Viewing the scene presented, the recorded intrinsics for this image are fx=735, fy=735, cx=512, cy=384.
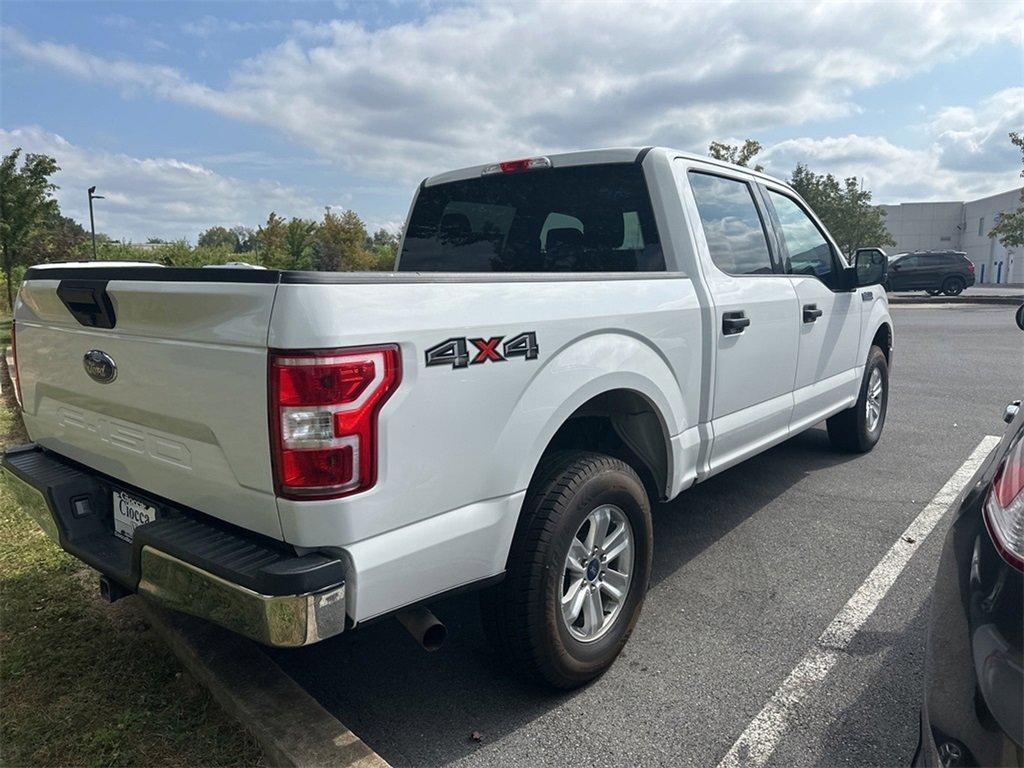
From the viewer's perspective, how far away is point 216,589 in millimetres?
1969

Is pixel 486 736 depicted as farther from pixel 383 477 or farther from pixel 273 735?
pixel 383 477

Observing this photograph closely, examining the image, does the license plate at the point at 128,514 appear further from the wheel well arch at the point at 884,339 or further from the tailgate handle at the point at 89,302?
the wheel well arch at the point at 884,339

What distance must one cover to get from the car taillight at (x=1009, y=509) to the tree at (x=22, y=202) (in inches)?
676

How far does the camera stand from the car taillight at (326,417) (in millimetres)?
1846

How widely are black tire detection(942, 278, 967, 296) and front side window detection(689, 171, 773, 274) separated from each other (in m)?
26.8

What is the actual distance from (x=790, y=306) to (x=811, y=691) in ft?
6.96

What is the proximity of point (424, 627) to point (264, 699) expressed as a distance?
75 cm

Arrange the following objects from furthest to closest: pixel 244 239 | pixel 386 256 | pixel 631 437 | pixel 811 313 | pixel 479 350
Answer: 1. pixel 244 239
2. pixel 386 256
3. pixel 811 313
4. pixel 631 437
5. pixel 479 350

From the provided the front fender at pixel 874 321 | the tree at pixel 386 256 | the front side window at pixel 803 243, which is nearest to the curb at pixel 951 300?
the tree at pixel 386 256

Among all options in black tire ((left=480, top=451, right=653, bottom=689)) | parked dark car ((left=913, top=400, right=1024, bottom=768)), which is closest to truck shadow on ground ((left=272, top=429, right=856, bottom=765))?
black tire ((left=480, top=451, right=653, bottom=689))

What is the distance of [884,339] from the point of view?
19.1 ft

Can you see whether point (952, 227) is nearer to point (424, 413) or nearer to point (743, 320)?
point (743, 320)

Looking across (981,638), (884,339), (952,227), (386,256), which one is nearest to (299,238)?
(386,256)

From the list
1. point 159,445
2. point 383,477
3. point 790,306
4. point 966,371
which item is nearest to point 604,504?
point 383,477
